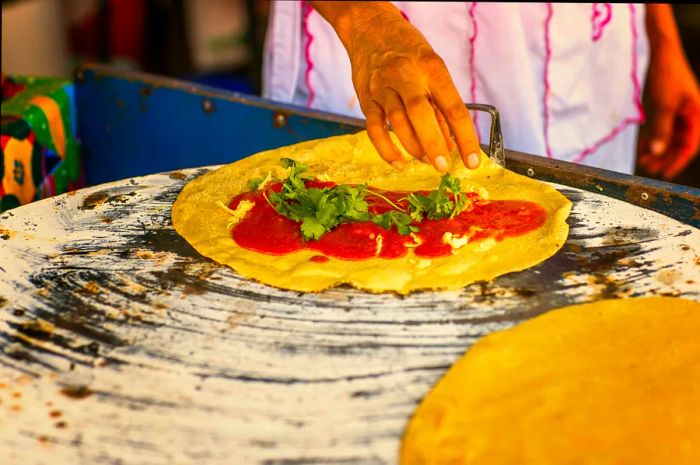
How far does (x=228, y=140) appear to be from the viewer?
2451 mm

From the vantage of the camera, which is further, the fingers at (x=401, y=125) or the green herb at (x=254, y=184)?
the green herb at (x=254, y=184)

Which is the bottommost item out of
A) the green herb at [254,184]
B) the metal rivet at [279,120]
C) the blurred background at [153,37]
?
the green herb at [254,184]

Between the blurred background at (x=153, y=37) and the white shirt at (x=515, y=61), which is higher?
the blurred background at (x=153, y=37)

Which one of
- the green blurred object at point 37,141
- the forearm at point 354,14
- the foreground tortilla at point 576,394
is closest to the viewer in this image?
the foreground tortilla at point 576,394

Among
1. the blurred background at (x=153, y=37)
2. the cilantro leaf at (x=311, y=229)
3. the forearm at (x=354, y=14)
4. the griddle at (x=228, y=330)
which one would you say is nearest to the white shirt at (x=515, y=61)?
the forearm at (x=354, y=14)

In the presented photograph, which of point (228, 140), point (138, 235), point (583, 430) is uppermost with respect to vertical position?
point (228, 140)

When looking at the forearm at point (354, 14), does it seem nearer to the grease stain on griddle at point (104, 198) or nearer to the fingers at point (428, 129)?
the fingers at point (428, 129)

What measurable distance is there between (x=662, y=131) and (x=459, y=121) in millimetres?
1369

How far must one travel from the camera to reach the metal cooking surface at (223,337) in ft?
3.67

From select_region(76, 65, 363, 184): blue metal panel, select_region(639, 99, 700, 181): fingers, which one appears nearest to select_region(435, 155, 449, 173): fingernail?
select_region(76, 65, 363, 184): blue metal panel

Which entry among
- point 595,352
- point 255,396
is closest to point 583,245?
point 595,352

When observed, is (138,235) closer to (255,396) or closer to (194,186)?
(194,186)

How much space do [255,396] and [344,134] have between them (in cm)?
117

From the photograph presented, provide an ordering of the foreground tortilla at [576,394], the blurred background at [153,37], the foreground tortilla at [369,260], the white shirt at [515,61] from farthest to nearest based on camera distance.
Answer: the blurred background at [153,37] → the white shirt at [515,61] → the foreground tortilla at [369,260] → the foreground tortilla at [576,394]
